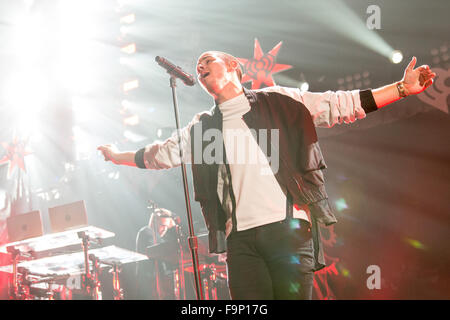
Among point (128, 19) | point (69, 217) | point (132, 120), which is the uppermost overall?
point (128, 19)

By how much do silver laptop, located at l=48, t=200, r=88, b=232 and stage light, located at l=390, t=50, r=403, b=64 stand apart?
386cm

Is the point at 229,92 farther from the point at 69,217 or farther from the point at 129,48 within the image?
the point at 129,48

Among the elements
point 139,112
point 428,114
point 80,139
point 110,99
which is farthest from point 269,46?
point 80,139

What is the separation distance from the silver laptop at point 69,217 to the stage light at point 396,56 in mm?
3855

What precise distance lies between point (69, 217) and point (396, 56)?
4.08m

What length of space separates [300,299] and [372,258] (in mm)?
3330

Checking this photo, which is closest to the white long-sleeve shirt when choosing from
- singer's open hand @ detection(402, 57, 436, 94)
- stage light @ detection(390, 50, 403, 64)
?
singer's open hand @ detection(402, 57, 436, 94)

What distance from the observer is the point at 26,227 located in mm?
4945

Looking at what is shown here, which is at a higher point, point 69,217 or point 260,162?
point 260,162

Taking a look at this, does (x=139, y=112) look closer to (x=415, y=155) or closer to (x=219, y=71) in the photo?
(x=415, y=155)

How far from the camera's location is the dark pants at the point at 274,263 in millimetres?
1582

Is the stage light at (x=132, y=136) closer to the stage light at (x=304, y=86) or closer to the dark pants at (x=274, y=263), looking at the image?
the stage light at (x=304, y=86)

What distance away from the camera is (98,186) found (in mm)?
7027


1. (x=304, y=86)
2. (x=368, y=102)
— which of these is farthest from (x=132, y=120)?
(x=368, y=102)
